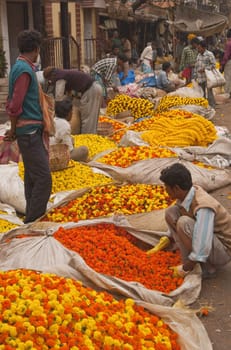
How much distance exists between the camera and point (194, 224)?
416cm

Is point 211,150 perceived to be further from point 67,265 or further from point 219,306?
point 67,265

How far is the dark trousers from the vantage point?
5.19 m

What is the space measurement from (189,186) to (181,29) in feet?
82.7

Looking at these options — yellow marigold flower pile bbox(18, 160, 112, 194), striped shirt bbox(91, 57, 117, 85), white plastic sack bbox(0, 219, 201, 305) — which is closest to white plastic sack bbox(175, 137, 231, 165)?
yellow marigold flower pile bbox(18, 160, 112, 194)

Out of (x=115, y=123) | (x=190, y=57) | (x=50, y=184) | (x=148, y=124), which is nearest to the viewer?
(x=50, y=184)

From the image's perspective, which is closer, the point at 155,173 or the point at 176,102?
the point at 155,173

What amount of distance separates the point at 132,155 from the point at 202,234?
325cm

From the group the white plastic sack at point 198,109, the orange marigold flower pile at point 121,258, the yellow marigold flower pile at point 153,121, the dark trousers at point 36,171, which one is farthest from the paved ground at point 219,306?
the white plastic sack at point 198,109

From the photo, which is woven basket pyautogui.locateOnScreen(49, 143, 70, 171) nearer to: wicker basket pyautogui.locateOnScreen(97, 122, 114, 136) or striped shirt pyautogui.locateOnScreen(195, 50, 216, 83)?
wicker basket pyautogui.locateOnScreen(97, 122, 114, 136)

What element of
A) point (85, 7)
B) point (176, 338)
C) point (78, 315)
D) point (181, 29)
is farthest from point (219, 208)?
point (181, 29)

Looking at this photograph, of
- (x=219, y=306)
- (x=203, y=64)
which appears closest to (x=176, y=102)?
(x=203, y=64)

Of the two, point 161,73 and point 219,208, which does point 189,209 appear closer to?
point 219,208

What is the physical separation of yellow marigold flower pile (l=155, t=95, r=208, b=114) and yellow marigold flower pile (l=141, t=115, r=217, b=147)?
2.21m

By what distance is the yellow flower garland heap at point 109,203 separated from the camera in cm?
545
